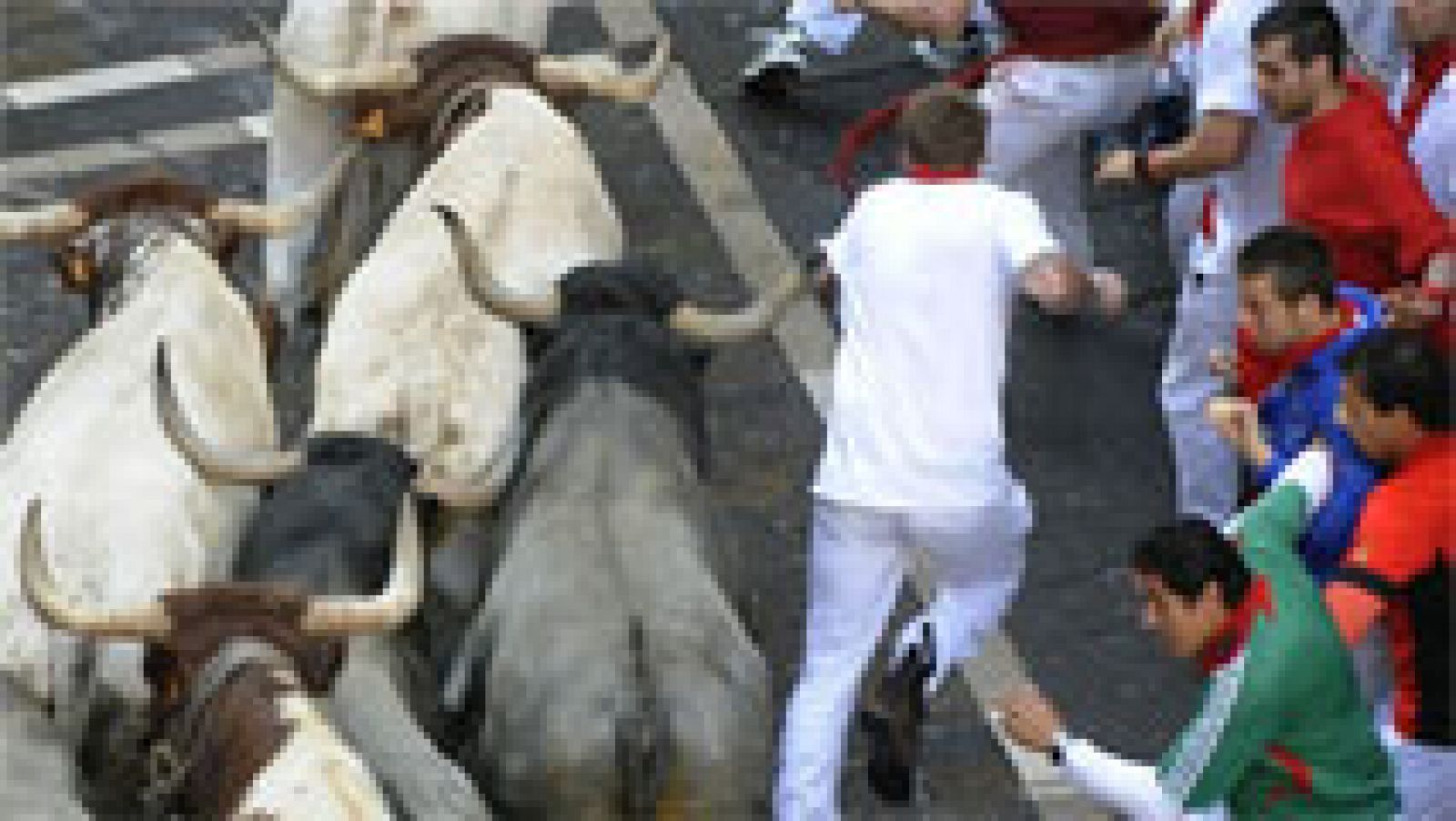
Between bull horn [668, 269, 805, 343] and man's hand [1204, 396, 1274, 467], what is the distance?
6.01 ft

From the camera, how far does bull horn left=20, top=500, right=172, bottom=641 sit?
8.09 metres

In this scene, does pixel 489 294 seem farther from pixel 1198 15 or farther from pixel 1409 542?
pixel 1409 542

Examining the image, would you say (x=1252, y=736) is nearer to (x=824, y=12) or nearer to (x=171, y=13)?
(x=824, y=12)

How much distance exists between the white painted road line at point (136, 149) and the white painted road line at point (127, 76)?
522mm

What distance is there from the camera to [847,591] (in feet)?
29.5

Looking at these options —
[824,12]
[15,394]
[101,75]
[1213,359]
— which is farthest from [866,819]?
[101,75]

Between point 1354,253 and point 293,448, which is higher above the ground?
point 1354,253

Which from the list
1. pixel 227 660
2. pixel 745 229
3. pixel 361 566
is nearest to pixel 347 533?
pixel 361 566

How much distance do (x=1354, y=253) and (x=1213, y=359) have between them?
916 millimetres

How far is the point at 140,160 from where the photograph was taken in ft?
44.8

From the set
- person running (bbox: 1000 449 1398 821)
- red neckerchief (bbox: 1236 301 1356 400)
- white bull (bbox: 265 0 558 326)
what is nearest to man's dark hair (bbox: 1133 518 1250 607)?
person running (bbox: 1000 449 1398 821)

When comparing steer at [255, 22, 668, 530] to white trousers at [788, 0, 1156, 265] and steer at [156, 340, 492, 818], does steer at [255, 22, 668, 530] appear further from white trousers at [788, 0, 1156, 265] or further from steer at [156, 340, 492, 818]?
white trousers at [788, 0, 1156, 265]

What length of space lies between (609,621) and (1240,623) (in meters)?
1.79

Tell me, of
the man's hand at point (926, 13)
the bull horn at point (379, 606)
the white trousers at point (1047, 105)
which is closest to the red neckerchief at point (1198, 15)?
the white trousers at point (1047, 105)
